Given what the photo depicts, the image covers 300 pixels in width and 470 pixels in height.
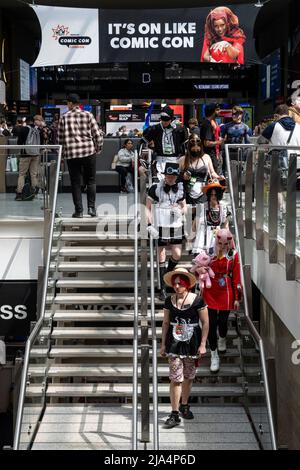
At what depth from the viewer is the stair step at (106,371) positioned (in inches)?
368

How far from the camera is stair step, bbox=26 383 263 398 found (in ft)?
30.2

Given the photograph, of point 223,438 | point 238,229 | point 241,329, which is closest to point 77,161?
point 238,229

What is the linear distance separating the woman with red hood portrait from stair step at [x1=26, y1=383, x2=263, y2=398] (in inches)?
437

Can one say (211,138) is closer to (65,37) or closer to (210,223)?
(210,223)

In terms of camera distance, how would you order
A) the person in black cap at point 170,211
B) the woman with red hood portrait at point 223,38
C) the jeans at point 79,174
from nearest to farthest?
1. the person in black cap at point 170,211
2. the jeans at point 79,174
3. the woman with red hood portrait at point 223,38

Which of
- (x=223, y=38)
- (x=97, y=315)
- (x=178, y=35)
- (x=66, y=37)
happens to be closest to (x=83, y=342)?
(x=97, y=315)

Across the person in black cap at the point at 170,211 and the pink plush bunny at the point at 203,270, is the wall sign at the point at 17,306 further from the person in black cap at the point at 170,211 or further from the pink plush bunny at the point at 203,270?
the pink plush bunny at the point at 203,270

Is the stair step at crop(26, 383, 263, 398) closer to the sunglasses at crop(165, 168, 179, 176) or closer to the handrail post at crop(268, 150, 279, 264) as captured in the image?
the handrail post at crop(268, 150, 279, 264)

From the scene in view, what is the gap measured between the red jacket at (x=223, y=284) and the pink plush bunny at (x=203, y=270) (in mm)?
76

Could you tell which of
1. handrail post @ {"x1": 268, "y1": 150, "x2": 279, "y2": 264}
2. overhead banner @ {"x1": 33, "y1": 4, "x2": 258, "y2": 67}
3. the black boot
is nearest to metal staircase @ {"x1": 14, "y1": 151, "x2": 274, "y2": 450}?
the black boot

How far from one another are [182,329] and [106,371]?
1.79 metres

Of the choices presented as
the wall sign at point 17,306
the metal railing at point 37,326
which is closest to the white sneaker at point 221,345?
the metal railing at point 37,326

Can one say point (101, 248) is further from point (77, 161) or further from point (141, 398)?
point (141, 398)

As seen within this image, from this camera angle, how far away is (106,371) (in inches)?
378
